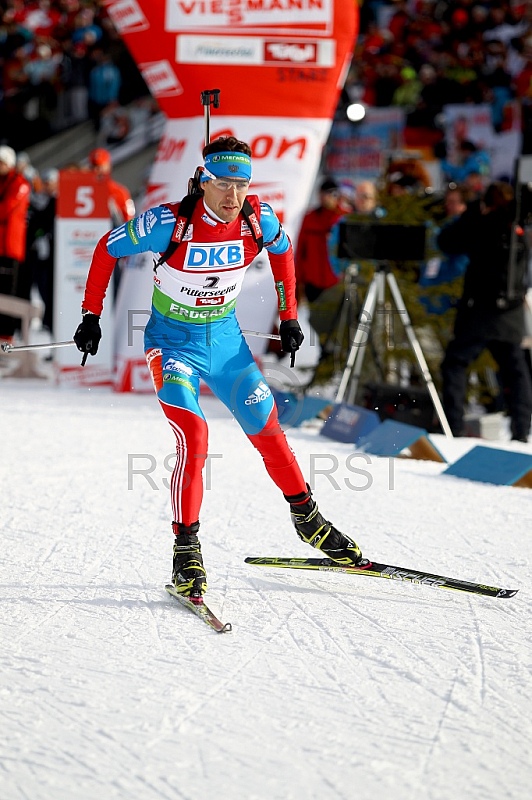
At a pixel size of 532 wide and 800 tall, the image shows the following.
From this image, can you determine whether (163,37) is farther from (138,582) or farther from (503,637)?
(503,637)

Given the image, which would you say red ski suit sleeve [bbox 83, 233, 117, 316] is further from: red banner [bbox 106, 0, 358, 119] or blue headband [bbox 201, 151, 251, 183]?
red banner [bbox 106, 0, 358, 119]

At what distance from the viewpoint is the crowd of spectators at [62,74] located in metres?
16.8

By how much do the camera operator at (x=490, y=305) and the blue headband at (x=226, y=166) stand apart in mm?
3753

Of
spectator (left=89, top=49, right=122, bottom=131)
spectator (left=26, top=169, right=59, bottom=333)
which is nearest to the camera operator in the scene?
spectator (left=26, top=169, right=59, bottom=333)

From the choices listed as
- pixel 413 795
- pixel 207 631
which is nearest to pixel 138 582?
pixel 207 631

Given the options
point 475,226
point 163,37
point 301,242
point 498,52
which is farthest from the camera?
point 498,52

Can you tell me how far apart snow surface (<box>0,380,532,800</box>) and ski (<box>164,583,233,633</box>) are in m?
0.04

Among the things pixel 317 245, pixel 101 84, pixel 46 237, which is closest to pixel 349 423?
pixel 317 245

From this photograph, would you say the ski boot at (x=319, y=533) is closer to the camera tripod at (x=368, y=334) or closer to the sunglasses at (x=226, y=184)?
the sunglasses at (x=226, y=184)

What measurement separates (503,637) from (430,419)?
13.6ft

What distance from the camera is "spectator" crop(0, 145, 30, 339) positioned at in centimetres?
992

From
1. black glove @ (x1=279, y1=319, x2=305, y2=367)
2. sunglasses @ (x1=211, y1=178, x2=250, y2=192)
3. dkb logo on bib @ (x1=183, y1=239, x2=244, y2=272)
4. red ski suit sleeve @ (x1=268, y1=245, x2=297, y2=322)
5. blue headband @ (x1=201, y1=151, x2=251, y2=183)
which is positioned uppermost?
blue headband @ (x1=201, y1=151, x2=251, y2=183)

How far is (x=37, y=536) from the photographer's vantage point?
4742mm

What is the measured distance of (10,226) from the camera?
9.99 meters
